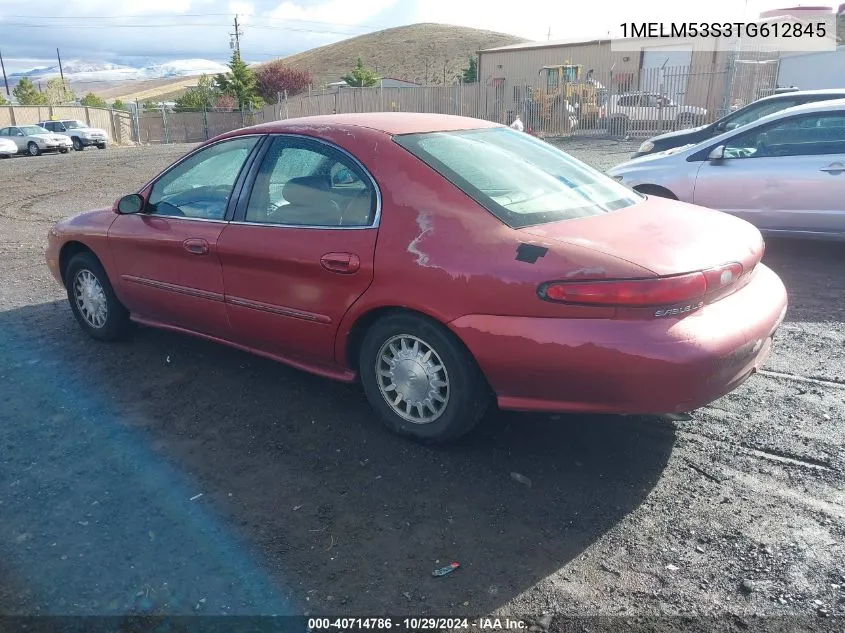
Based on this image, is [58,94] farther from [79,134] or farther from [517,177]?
[517,177]

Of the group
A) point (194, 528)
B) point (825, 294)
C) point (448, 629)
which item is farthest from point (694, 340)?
point (825, 294)

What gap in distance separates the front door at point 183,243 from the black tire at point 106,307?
0.18 meters

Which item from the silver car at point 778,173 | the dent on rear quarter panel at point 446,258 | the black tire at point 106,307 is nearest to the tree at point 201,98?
the silver car at point 778,173

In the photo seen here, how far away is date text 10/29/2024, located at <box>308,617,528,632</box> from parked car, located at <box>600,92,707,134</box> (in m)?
20.9

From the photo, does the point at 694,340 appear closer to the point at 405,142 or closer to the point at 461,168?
the point at 461,168

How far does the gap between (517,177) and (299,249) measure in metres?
1.20

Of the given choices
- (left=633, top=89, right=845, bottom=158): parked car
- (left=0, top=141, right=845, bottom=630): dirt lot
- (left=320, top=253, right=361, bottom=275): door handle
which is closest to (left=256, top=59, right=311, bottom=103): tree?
(left=633, top=89, right=845, bottom=158): parked car

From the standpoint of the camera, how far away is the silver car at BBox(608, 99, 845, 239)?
691 centimetres

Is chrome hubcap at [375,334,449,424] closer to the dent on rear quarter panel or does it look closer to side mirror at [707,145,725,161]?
the dent on rear quarter panel

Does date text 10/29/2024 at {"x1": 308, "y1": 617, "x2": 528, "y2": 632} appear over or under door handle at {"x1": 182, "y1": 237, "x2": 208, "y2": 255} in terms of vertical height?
under

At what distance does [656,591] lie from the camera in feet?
8.46

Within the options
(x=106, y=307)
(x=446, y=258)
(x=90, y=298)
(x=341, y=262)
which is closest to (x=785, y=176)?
(x=446, y=258)

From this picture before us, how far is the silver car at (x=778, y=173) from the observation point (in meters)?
6.91

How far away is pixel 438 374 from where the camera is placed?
11.3 ft
